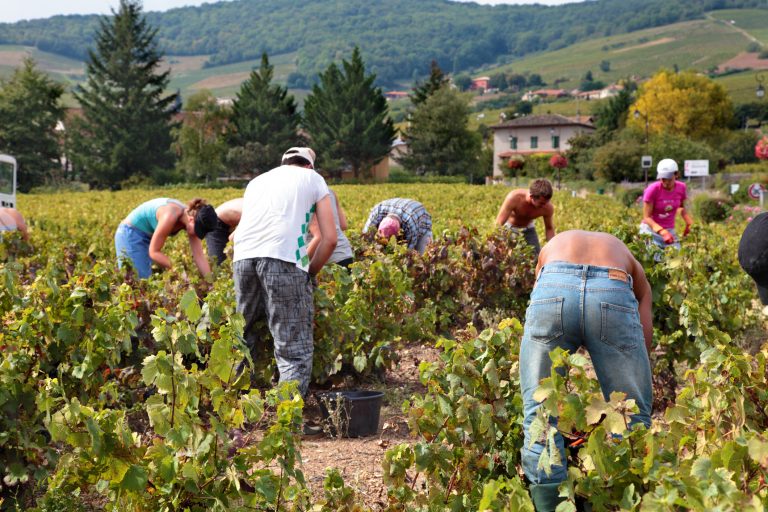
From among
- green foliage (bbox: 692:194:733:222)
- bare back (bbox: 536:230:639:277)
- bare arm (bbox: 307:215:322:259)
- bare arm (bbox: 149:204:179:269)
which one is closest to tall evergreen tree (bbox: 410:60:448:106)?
green foliage (bbox: 692:194:733:222)

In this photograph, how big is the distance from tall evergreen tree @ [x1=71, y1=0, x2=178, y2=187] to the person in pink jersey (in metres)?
55.8

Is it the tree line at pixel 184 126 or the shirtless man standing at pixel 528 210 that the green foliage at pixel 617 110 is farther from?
the shirtless man standing at pixel 528 210

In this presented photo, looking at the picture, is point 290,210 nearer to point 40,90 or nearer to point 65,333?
point 65,333

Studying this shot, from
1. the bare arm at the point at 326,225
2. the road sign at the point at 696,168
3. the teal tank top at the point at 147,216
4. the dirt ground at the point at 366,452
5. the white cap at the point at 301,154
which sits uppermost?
the white cap at the point at 301,154

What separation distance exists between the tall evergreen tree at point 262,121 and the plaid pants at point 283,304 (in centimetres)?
5950

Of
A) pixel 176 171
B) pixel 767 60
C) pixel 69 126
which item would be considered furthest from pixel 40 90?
pixel 767 60

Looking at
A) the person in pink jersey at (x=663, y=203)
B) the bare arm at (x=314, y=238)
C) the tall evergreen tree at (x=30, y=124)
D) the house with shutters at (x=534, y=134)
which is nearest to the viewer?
the bare arm at (x=314, y=238)

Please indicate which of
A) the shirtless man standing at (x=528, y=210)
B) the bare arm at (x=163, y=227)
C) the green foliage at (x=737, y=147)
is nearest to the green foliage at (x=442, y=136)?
the green foliage at (x=737, y=147)

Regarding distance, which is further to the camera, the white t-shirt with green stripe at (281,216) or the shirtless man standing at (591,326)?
the white t-shirt with green stripe at (281,216)

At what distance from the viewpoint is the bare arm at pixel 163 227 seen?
6684mm

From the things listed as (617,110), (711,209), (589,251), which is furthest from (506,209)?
(617,110)

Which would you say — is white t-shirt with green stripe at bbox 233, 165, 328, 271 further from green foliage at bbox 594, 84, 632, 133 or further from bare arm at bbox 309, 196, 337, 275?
green foliage at bbox 594, 84, 632, 133

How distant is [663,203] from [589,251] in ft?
19.1

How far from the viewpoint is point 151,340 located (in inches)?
198
